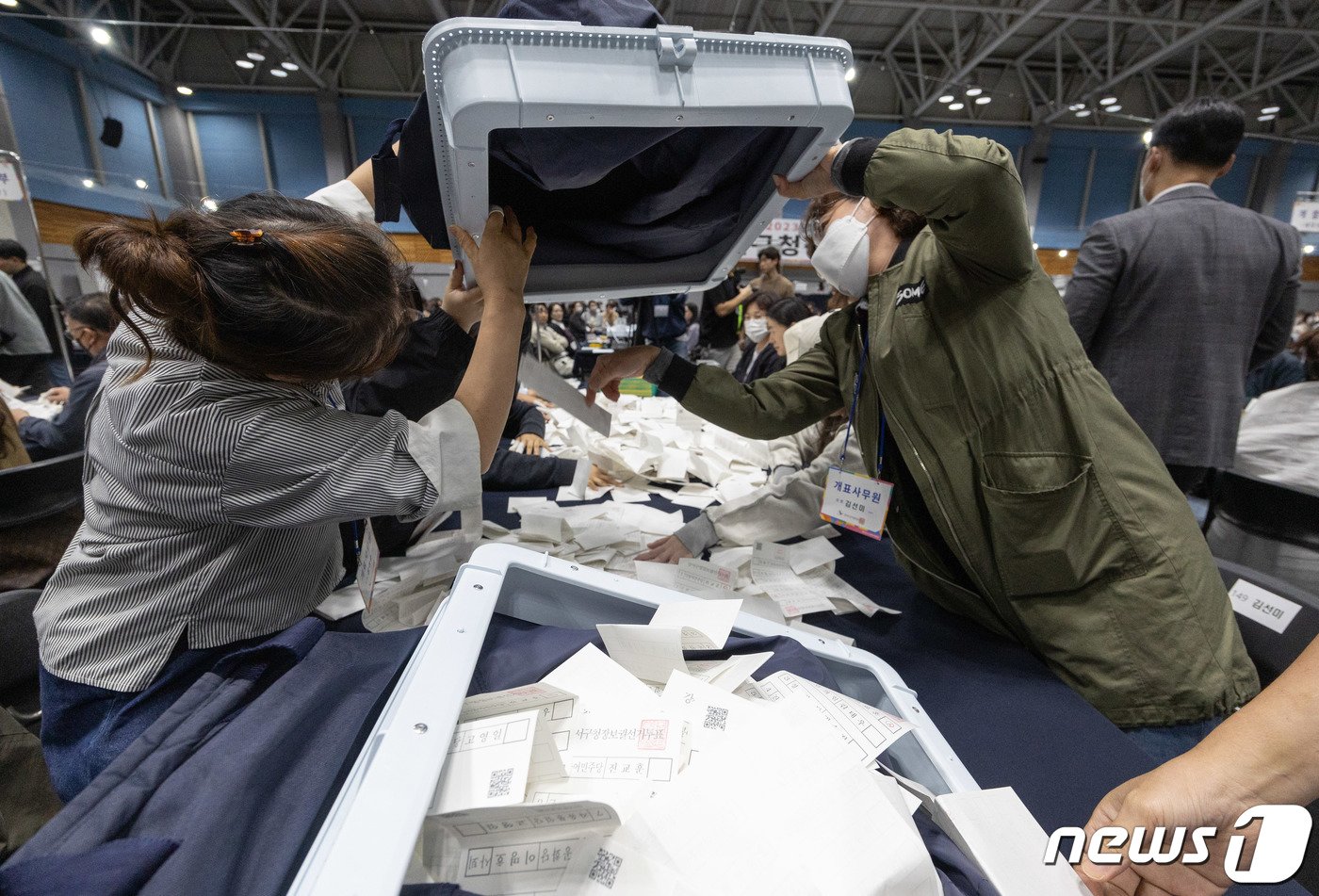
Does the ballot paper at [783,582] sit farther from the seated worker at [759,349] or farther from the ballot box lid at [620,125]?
the seated worker at [759,349]

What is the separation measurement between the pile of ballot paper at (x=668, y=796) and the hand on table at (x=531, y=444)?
1553 mm

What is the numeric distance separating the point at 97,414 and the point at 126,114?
437 inches

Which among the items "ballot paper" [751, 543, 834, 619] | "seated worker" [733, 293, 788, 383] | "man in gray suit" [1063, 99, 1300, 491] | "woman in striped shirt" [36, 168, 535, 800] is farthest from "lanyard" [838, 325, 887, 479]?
"seated worker" [733, 293, 788, 383]

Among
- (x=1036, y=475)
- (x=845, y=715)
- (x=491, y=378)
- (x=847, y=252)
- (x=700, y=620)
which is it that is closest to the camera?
(x=845, y=715)

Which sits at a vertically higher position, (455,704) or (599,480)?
(455,704)

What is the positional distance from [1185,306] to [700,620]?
189cm

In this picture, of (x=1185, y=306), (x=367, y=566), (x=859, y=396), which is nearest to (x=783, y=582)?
(x=859, y=396)

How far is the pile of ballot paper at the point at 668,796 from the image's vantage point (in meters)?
0.43

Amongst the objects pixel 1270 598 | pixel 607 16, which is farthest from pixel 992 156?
pixel 1270 598

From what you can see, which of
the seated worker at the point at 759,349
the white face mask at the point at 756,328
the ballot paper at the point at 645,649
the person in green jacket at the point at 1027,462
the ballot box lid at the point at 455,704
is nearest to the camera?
the ballot box lid at the point at 455,704

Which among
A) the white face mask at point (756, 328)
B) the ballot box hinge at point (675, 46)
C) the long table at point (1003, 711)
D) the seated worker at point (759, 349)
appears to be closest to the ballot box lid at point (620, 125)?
the ballot box hinge at point (675, 46)

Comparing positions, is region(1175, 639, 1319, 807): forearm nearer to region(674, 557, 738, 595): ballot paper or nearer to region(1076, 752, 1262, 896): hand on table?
region(1076, 752, 1262, 896): hand on table

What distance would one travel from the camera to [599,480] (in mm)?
1894

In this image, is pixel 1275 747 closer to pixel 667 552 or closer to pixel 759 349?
pixel 667 552
